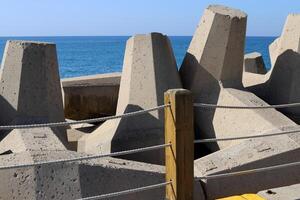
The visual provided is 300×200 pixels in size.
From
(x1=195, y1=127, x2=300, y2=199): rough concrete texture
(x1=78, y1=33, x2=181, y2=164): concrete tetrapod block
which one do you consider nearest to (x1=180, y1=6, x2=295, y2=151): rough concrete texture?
(x1=78, y1=33, x2=181, y2=164): concrete tetrapod block

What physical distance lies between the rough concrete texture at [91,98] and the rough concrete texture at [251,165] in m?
3.07

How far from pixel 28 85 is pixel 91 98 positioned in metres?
2.06

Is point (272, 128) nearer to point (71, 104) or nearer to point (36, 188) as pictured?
point (36, 188)

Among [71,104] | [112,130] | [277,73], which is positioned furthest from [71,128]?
[277,73]

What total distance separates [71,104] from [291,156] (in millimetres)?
3694

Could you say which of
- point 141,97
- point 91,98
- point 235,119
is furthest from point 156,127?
point 91,98

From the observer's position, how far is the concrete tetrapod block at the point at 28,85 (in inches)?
190

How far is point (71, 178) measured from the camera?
3.20 m

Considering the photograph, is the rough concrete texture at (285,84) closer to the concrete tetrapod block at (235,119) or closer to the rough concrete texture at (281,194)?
the concrete tetrapod block at (235,119)

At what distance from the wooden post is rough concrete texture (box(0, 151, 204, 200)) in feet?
2.06

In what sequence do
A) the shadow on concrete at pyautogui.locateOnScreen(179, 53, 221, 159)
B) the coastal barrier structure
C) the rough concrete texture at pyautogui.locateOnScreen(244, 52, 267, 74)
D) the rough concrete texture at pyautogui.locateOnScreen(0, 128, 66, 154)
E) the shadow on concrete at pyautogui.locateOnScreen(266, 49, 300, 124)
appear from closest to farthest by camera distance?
the coastal barrier structure < the rough concrete texture at pyautogui.locateOnScreen(0, 128, 66, 154) < the shadow on concrete at pyautogui.locateOnScreen(179, 53, 221, 159) < the shadow on concrete at pyautogui.locateOnScreen(266, 49, 300, 124) < the rough concrete texture at pyautogui.locateOnScreen(244, 52, 267, 74)

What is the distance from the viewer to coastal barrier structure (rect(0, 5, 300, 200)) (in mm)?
3160

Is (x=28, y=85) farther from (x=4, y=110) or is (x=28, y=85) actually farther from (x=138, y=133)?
(x=138, y=133)

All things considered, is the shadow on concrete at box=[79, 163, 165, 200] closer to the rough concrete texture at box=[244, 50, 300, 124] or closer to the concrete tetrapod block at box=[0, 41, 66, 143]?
the concrete tetrapod block at box=[0, 41, 66, 143]
